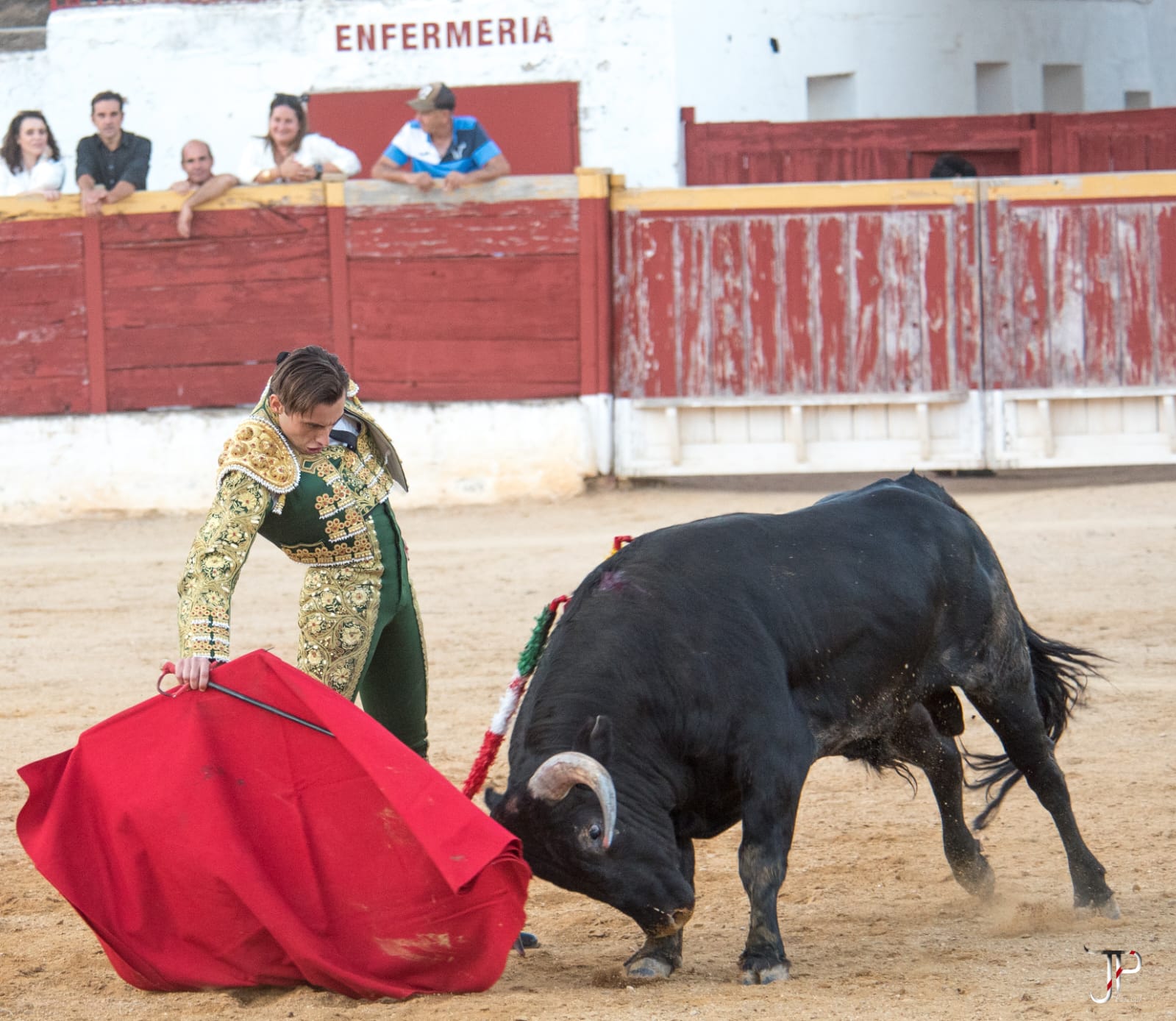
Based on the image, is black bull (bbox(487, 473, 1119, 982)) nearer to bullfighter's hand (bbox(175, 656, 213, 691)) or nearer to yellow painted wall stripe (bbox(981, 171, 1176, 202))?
bullfighter's hand (bbox(175, 656, 213, 691))

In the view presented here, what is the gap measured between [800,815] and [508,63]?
888 cm

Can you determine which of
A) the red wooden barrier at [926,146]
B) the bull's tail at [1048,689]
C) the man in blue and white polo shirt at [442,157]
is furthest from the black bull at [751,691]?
the red wooden barrier at [926,146]

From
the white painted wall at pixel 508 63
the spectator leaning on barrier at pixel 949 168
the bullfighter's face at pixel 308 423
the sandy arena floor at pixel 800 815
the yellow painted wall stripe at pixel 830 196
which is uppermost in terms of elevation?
the white painted wall at pixel 508 63

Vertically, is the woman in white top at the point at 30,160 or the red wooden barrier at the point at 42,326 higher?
the woman in white top at the point at 30,160

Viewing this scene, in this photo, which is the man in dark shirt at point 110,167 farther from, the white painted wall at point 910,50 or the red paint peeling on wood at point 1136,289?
the red paint peeling on wood at point 1136,289

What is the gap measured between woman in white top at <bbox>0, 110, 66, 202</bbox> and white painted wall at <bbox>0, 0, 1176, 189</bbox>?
2.36 meters

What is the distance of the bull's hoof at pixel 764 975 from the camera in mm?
3121

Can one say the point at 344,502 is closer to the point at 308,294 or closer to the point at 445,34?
the point at 308,294

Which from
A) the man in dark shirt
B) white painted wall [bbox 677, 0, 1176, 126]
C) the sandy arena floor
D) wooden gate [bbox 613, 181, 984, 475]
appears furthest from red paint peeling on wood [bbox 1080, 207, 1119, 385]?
the man in dark shirt

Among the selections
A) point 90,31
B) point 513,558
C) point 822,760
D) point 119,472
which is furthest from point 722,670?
point 90,31

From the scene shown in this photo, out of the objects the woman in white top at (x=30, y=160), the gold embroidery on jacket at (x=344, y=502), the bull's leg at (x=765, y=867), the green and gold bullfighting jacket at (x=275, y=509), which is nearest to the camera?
the bull's leg at (x=765, y=867)

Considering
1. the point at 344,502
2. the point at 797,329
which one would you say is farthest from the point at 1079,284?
the point at 344,502

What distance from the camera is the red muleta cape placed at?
312 centimetres

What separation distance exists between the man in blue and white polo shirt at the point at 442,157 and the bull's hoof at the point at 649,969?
7.15m
